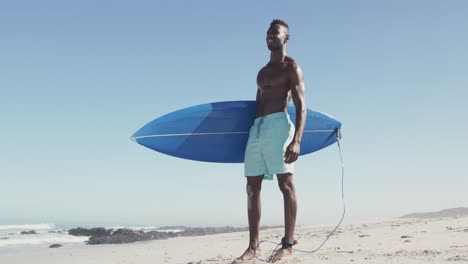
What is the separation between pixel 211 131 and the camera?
16.6ft

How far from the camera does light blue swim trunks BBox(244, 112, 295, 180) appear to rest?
391 cm

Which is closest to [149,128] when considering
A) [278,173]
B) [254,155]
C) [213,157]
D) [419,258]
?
[213,157]

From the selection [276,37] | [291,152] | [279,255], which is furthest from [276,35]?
[279,255]

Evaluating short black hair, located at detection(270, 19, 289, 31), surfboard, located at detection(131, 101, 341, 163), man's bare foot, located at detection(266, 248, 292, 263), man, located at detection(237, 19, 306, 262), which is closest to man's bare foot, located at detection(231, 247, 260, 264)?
man, located at detection(237, 19, 306, 262)

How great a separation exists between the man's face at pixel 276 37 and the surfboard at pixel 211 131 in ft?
2.81

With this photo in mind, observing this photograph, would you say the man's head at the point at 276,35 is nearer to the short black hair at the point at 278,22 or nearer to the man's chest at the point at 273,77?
the short black hair at the point at 278,22

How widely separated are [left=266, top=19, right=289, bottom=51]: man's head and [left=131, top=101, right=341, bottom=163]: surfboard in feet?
2.82

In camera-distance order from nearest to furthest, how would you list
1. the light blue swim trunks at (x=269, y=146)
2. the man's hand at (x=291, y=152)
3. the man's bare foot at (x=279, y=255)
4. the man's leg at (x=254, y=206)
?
the man's bare foot at (x=279, y=255), the man's hand at (x=291, y=152), the light blue swim trunks at (x=269, y=146), the man's leg at (x=254, y=206)

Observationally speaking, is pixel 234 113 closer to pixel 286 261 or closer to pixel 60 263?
pixel 286 261

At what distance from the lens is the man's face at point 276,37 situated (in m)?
4.21

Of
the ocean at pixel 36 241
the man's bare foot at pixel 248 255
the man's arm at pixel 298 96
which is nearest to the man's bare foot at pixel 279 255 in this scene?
the man's bare foot at pixel 248 255

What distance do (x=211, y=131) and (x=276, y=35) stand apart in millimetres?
1380

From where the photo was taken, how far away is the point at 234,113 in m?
4.93

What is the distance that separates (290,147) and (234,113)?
50.0 inches
